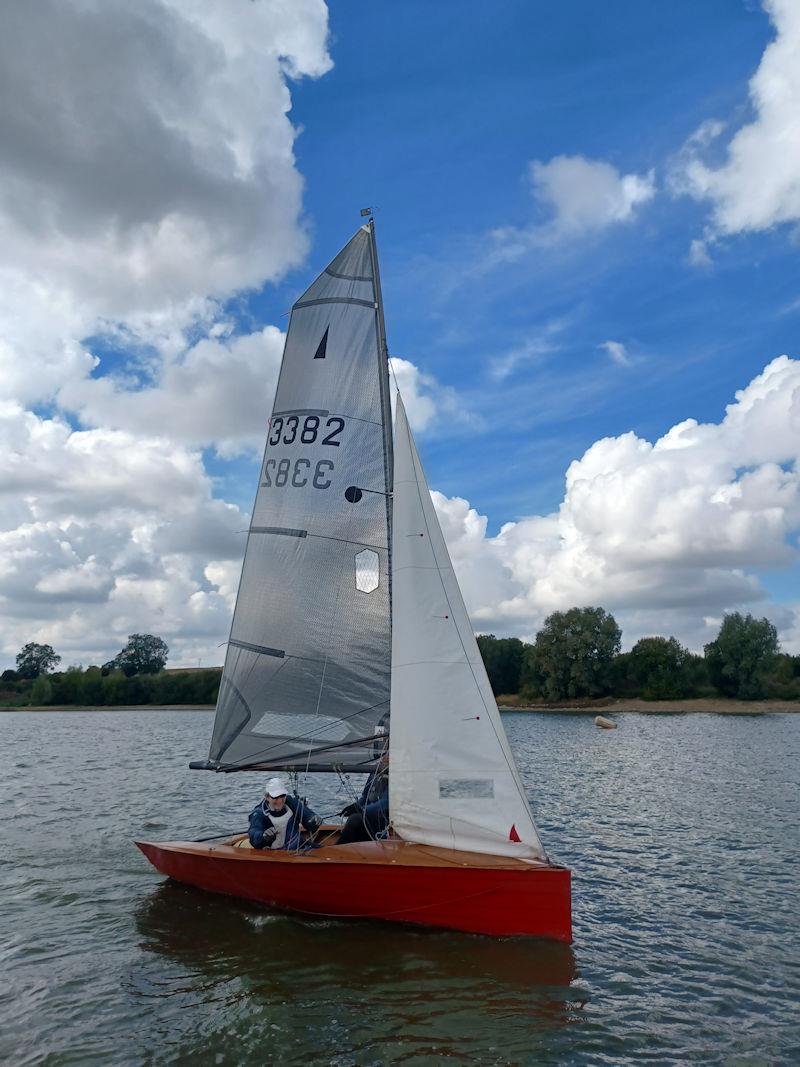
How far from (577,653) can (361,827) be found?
237 ft

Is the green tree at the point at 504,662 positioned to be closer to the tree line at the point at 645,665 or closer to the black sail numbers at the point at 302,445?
the tree line at the point at 645,665

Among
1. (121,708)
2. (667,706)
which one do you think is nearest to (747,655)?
(667,706)

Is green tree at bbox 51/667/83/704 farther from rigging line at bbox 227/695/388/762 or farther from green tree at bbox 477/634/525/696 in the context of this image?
rigging line at bbox 227/695/388/762

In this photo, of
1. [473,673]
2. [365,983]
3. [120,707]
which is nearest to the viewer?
[365,983]

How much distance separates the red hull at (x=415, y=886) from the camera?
30.9 feet

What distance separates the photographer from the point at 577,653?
264 ft

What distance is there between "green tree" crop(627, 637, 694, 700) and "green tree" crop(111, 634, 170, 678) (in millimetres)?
82286

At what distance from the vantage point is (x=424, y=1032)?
25.6 ft

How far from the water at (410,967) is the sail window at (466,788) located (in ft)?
5.77

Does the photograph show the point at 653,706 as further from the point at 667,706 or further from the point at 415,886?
the point at 415,886

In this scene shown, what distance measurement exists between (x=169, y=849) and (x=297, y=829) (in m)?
2.31

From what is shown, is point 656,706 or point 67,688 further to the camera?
point 67,688

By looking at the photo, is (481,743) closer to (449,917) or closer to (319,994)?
(449,917)

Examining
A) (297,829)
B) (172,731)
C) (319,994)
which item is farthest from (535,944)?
(172,731)
